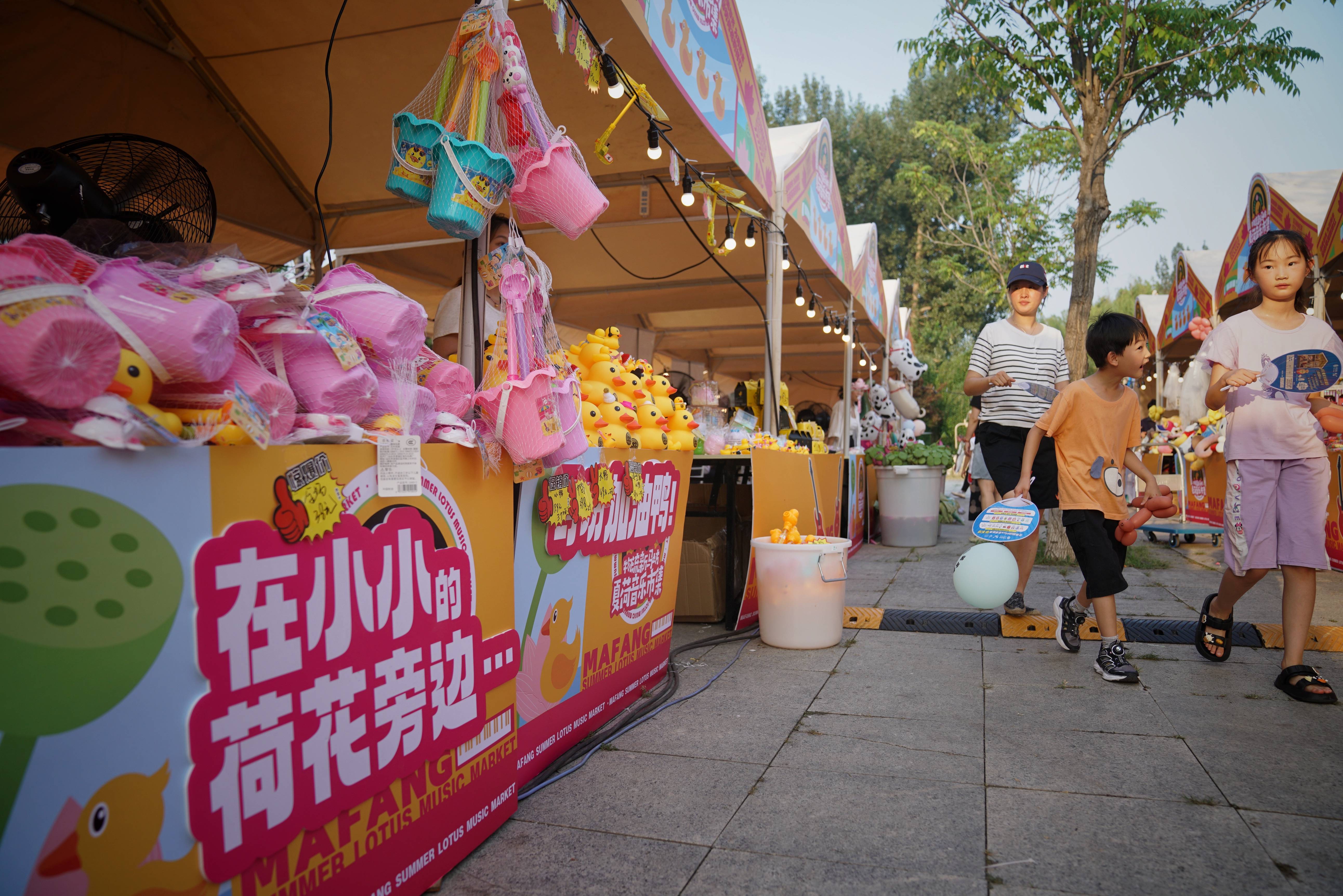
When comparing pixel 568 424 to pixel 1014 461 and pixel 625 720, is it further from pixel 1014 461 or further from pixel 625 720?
pixel 1014 461

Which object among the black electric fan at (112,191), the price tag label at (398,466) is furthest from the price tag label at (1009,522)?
the black electric fan at (112,191)

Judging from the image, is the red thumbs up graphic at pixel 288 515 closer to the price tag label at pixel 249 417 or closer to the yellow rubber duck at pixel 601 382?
the price tag label at pixel 249 417

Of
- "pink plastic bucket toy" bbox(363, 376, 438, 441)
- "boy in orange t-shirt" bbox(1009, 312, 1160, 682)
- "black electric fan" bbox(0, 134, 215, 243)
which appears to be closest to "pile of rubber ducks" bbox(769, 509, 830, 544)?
"boy in orange t-shirt" bbox(1009, 312, 1160, 682)

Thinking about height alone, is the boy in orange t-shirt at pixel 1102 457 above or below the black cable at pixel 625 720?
above

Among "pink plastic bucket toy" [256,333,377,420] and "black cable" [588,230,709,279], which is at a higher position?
"black cable" [588,230,709,279]

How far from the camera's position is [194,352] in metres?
1.35

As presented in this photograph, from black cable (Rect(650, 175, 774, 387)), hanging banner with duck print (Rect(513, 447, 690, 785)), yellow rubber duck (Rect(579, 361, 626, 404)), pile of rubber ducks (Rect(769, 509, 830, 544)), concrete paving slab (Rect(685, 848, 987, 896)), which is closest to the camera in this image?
concrete paving slab (Rect(685, 848, 987, 896))

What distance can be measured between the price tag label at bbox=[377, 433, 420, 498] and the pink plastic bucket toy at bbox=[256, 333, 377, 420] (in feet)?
0.38

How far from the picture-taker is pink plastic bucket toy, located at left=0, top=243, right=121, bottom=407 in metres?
1.13

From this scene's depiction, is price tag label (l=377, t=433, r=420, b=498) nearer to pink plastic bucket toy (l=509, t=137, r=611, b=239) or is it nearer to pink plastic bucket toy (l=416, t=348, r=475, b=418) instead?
pink plastic bucket toy (l=416, t=348, r=475, b=418)

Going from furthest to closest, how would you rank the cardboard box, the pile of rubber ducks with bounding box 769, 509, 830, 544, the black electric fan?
1. the cardboard box
2. the pile of rubber ducks with bounding box 769, 509, 830, 544
3. the black electric fan

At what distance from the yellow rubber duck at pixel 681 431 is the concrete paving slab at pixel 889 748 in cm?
145

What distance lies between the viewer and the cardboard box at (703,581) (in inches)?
188

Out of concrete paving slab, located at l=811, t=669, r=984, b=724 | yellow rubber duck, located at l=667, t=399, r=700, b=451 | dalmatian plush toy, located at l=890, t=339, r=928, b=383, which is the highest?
dalmatian plush toy, located at l=890, t=339, r=928, b=383
